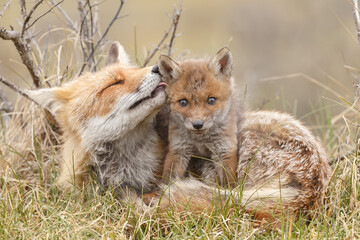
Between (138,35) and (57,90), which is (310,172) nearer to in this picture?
(57,90)

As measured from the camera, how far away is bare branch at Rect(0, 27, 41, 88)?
4234mm

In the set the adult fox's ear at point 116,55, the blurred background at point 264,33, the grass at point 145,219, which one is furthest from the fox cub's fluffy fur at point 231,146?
the blurred background at point 264,33

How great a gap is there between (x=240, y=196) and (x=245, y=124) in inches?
37.5

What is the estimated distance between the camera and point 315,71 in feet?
32.4

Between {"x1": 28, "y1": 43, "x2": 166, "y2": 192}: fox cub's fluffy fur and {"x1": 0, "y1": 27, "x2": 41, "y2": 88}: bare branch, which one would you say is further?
{"x1": 0, "y1": 27, "x2": 41, "y2": 88}: bare branch

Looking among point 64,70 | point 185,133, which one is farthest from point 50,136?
point 185,133

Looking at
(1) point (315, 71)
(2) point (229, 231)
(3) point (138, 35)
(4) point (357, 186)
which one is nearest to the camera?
(2) point (229, 231)

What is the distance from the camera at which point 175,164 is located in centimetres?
398

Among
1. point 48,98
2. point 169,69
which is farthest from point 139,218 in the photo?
point 48,98

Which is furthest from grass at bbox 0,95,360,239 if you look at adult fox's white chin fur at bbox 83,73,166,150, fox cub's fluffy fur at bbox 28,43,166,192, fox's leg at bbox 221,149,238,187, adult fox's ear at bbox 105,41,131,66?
adult fox's ear at bbox 105,41,131,66

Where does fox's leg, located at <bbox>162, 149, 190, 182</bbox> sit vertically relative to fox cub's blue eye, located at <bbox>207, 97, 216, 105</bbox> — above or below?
below

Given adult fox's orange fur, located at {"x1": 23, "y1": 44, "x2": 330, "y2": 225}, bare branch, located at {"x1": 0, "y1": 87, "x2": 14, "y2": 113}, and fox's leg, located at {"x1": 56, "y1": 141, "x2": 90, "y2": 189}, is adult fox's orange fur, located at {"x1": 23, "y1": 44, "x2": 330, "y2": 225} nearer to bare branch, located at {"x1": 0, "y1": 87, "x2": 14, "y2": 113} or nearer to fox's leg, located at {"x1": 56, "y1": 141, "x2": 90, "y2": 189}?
fox's leg, located at {"x1": 56, "y1": 141, "x2": 90, "y2": 189}

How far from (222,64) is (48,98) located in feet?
5.14

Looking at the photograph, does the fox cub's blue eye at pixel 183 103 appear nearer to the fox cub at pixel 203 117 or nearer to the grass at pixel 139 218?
the fox cub at pixel 203 117
